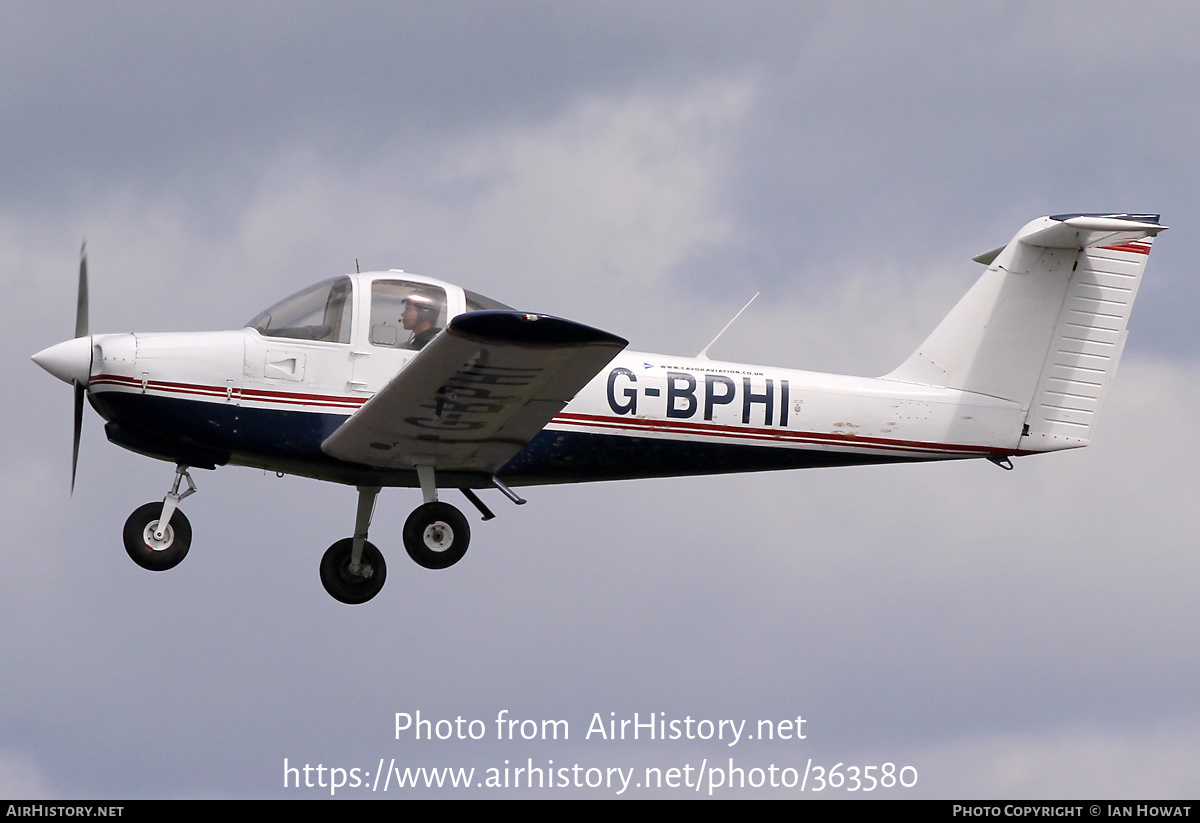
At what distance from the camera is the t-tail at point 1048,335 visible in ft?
49.3

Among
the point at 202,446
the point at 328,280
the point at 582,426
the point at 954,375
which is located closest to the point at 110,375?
the point at 202,446

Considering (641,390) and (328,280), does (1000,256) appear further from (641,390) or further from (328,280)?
(328,280)

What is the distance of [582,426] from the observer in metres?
14.0

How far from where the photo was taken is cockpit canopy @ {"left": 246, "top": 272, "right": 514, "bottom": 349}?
44.0 ft

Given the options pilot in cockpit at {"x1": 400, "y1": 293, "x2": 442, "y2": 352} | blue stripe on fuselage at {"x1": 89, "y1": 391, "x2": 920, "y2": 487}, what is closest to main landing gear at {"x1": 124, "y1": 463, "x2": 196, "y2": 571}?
blue stripe on fuselage at {"x1": 89, "y1": 391, "x2": 920, "y2": 487}

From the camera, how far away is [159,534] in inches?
523

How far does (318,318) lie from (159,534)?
85.7 inches

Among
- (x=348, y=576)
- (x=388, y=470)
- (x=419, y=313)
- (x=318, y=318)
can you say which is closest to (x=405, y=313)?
(x=419, y=313)

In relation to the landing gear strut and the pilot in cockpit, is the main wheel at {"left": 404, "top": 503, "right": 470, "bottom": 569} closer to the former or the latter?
the landing gear strut

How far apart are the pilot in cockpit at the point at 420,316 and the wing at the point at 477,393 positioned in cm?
82

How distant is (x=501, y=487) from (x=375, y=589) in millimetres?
1631

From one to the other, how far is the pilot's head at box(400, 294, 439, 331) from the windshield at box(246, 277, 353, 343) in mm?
466

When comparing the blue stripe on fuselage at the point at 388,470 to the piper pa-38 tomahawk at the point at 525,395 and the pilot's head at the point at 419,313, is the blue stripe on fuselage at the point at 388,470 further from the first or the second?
the pilot's head at the point at 419,313

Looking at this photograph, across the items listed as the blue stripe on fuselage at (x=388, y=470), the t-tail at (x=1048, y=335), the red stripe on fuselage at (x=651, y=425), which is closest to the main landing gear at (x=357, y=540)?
the blue stripe on fuselage at (x=388, y=470)
